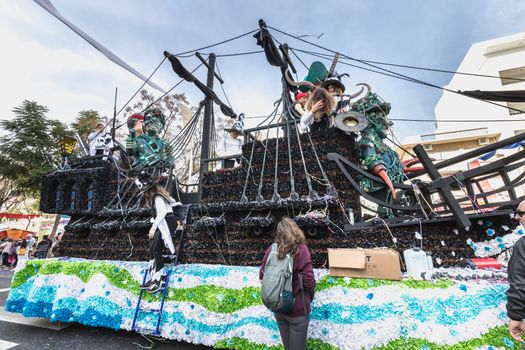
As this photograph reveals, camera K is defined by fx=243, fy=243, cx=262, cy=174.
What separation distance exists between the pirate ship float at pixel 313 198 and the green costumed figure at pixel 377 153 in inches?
0.7

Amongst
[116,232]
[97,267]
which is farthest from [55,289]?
[116,232]

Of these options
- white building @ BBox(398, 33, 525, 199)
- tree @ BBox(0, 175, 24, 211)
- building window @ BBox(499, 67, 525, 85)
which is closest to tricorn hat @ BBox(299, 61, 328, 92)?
white building @ BBox(398, 33, 525, 199)

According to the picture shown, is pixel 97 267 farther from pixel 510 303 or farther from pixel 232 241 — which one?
pixel 510 303

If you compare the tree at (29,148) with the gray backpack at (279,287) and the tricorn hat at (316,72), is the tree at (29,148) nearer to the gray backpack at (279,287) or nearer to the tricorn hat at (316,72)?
the tricorn hat at (316,72)

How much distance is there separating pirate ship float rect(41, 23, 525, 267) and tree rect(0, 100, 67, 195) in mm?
13179

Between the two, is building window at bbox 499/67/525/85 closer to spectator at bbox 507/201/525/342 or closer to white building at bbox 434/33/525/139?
white building at bbox 434/33/525/139

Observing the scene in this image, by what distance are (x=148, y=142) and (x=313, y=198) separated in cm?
455

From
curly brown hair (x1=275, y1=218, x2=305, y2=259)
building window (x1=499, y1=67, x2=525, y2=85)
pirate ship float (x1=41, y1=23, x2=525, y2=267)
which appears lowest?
curly brown hair (x1=275, y1=218, x2=305, y2=259)

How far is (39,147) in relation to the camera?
16.0 metres

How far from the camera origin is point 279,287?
207 cm

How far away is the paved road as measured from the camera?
142 inches

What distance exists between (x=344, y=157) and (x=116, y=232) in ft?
16.9

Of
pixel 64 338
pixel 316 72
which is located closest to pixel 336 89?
pixel 316 72

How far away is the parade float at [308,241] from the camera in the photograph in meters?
2.34
